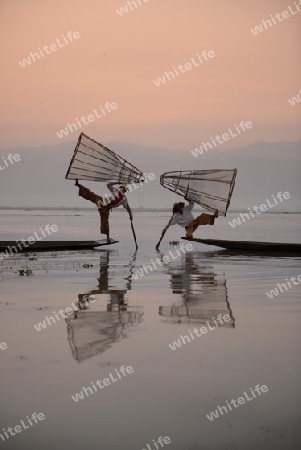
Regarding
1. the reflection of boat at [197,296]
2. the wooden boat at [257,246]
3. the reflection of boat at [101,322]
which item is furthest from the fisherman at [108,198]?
the reflection of boat at [101,322]

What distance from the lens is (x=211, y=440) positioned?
5.45m

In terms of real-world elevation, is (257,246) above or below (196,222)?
below

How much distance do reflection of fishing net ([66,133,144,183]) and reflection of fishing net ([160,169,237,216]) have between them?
50.2 inches

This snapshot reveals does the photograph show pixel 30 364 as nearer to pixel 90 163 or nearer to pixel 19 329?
pixel 19 329

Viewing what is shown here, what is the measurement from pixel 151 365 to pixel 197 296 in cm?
516

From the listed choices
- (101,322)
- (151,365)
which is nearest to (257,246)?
(101,322)

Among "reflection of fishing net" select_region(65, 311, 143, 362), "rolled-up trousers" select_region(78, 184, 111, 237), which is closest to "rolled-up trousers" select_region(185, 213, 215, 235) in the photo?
"rolled-up trousers" select_region(78, 184, 111, 237)

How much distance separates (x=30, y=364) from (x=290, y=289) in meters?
7.13

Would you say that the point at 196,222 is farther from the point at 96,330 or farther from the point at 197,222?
the point at 96,330

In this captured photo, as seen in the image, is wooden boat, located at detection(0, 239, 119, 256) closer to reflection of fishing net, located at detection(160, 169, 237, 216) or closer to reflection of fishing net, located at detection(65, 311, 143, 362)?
reflection of fishing net, located at detection(160, 169, 237, 216)

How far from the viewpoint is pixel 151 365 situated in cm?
748

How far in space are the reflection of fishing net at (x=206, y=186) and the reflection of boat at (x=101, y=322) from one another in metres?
10.6

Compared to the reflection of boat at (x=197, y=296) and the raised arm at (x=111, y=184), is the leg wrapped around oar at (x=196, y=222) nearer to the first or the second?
the raised arm at (x=111, y=184)

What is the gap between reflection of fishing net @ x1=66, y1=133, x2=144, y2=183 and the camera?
947 inches
